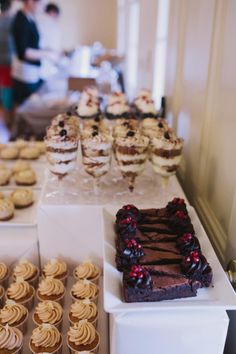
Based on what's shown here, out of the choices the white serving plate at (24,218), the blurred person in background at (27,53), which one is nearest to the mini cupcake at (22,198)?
the white serving plate at (24,218)

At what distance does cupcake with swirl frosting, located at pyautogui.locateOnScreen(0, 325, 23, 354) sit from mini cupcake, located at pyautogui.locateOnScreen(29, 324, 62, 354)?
0.03m

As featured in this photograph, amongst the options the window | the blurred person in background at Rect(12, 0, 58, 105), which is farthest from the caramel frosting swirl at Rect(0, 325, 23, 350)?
the blurred person in background at Rect(12, 0, 58, 105)

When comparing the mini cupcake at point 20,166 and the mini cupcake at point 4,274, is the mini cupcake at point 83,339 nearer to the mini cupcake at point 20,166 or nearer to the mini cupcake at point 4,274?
the mini cupcake at point 4,274

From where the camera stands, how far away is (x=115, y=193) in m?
1.36

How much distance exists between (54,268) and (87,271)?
0.11 m

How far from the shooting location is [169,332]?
2.77ft

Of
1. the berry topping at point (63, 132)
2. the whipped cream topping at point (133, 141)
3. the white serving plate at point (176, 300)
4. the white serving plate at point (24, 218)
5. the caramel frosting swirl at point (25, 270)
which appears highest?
the berry topping at point (63, 132)

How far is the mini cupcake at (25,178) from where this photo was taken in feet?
5.59

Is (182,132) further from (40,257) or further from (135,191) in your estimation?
(40,257)

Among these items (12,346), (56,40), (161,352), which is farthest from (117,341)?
(56,40)

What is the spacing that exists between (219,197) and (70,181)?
52cm

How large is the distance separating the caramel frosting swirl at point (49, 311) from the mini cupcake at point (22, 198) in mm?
443

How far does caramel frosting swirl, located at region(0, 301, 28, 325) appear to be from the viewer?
1.13m

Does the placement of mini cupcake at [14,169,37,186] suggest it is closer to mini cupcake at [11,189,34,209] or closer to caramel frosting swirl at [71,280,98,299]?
mini cupcake at [11,189,34,209]
